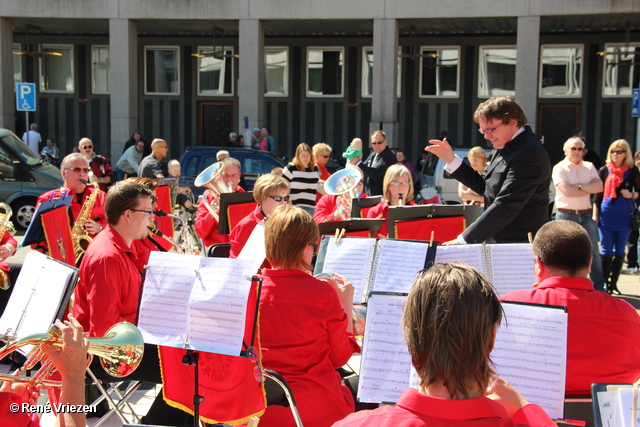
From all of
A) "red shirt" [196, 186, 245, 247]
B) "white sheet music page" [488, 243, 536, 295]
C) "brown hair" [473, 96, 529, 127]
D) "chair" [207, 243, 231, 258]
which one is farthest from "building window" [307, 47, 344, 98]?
"white sheet music page" [488, 243, 536, 295]

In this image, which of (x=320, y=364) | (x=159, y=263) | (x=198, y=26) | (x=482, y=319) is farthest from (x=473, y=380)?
(x=198, y=26)

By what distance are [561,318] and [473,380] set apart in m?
0.93

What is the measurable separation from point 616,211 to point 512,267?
15.5ft

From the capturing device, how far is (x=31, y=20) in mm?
19000

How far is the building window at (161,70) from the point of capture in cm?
2208

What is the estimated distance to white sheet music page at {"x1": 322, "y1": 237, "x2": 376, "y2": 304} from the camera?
3.74 metres

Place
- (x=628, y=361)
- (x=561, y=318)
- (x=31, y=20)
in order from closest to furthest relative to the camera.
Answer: (x=561, y=318) < (x=628, y=361) < (x=31, y=20)

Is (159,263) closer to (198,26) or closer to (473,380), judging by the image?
(473,380)

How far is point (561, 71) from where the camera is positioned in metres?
19.9

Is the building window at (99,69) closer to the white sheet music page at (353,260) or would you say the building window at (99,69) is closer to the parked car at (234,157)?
the parked car at (234,157)

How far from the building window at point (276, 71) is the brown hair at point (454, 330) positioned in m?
20.3

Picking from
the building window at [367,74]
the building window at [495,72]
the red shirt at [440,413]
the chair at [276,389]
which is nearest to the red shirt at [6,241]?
the chair at [276,389]

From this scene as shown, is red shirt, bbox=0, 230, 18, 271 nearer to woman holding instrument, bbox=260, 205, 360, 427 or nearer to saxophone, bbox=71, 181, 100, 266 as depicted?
saxophone, bbox=71, 181, 100, 266

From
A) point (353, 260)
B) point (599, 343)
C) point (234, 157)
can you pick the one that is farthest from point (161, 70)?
point (599, 343)
